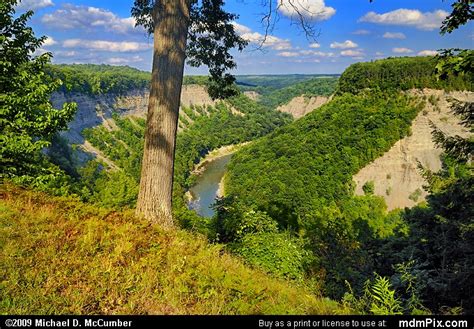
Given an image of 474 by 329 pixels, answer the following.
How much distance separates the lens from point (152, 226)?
5.11 meters

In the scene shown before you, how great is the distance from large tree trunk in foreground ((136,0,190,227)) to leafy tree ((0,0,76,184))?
3.38m

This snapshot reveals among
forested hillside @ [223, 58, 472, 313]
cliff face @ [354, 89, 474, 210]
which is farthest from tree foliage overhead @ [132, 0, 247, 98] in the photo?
cliff face @ [354, 89, 474, 210]

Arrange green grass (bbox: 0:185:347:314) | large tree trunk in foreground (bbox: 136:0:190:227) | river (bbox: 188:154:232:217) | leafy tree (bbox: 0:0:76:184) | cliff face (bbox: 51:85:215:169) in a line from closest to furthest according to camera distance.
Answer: green grass (bbox: 0:185:347:314) < large tree trunk in foreground (bbox: 136:0:190:227) < leafy tree (bbox: 0:0:76:184) < river (bbox: 188:154:232:217) < cliff face (bbox: 51:85:215:169)

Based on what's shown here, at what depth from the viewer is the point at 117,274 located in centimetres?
359

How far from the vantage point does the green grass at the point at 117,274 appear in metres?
3.12

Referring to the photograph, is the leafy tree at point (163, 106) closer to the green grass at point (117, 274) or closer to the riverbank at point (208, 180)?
the green grass at point (117, 274)

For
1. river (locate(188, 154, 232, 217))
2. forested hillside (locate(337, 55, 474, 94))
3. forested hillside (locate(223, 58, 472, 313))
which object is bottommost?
river (locate(188, 154, 232, 217))

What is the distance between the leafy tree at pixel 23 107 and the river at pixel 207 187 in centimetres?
4730

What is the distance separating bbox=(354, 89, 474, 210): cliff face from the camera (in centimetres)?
5006

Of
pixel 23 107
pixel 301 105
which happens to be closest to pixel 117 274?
pixel 23 107

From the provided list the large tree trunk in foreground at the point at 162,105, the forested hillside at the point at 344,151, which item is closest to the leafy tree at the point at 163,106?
the large tree trunk in foreground at the point at 162,105

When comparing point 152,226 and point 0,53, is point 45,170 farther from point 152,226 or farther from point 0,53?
point 152,226
